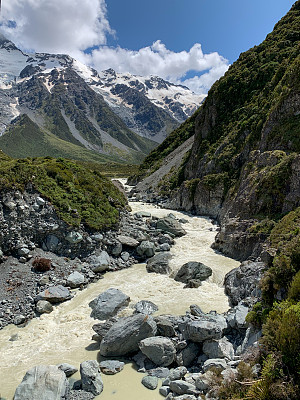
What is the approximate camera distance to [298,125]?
28828mm

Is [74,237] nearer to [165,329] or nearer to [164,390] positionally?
[165,329]

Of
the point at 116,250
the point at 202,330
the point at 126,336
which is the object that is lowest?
the point at 126,336

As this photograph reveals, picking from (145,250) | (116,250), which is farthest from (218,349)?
(116,250)

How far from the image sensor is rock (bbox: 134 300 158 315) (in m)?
15.6

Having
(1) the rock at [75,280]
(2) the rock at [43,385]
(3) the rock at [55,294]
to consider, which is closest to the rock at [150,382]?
(2) the rock at [43,385]


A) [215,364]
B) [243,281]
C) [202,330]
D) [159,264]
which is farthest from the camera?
[159,264]

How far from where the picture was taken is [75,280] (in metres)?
20.1

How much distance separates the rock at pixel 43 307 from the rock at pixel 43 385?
21.0 feet

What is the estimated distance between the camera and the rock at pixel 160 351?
11.3m

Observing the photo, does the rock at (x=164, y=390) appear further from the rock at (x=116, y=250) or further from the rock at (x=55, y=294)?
the rock at (x=116, y=250)

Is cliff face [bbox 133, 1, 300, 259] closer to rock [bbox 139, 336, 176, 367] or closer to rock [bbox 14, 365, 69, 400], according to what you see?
rock [bbox 139, 336, 176, 367]

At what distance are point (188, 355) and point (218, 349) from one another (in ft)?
4.55

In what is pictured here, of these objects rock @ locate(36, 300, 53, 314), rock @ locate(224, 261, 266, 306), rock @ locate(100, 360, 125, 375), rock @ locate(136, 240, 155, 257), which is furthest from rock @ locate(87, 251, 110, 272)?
rock @ locate(100, 360, 125, 375)

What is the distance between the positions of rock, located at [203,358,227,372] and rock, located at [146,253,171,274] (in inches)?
464
